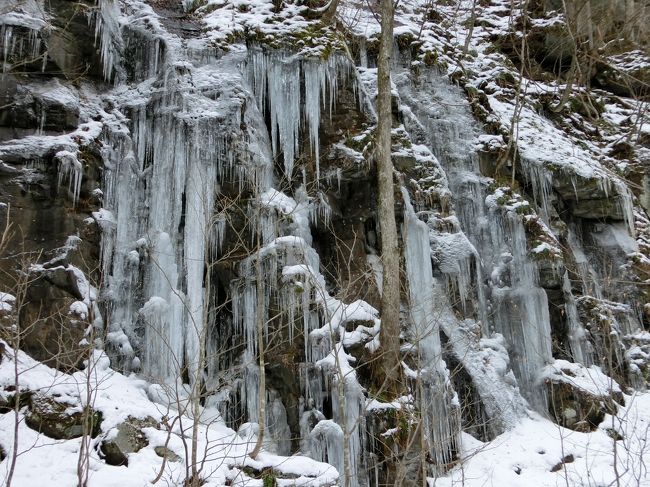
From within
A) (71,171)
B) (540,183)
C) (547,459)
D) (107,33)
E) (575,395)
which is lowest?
(547,459)

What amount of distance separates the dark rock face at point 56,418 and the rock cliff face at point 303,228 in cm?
66

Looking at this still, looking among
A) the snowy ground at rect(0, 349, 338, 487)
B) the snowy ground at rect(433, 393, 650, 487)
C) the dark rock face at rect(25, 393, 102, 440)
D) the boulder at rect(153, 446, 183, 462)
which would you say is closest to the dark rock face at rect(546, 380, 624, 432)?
the snowy ground at rect(433, 393, 650, 487)

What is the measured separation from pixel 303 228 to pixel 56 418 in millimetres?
4530

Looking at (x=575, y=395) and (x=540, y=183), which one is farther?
(x=540, y=183)

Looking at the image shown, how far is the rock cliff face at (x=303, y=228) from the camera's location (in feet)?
27.2

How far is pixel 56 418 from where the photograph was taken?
6.67m

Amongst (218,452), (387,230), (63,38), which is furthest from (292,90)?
(218,452)

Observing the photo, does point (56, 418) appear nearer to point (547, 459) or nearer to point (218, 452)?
point (218, 452)

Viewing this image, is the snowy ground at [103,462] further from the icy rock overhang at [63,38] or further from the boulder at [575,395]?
the boulder at [575,395]

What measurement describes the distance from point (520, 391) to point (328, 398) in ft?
11.9

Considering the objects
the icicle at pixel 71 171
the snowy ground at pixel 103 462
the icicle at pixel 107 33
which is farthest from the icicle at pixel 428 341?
the icicle at pixel 107 33

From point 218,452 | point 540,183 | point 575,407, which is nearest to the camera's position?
point 218,452

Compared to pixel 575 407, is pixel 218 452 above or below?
above

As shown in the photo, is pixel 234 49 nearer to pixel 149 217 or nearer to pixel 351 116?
pixel 351 116
